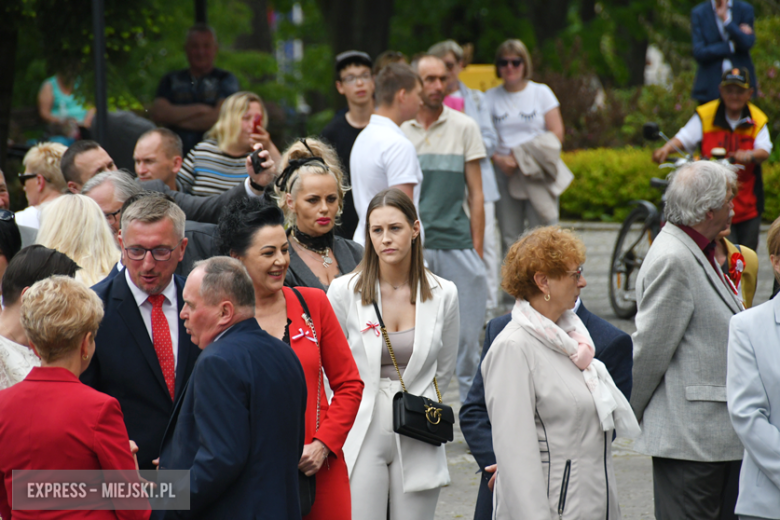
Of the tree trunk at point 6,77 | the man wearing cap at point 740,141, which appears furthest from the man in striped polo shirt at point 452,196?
the tree trunk at point 6,77

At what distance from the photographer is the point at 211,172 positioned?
22.2 ft

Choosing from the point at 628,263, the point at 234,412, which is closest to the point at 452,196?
the point at 628,263

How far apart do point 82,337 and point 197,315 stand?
0.39 m

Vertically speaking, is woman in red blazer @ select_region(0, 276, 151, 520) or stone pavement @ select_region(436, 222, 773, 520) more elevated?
woman in red blazer @ select_region(0, 276, 151, 520)

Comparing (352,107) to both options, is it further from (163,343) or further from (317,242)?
(163,343)

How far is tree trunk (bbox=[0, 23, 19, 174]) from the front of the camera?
7840 mm

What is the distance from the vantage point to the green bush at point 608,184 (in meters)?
15.3

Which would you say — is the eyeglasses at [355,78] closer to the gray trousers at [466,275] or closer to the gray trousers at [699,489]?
the gray trousers at [466,275]

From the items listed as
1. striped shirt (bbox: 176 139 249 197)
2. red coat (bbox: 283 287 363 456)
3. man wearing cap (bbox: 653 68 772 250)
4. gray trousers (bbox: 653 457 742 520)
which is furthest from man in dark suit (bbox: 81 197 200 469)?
man wearing cap (bbox: 653 68 772 250)

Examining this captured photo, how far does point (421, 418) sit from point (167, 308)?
4.08 ft

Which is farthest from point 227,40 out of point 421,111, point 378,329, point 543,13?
point 378,329

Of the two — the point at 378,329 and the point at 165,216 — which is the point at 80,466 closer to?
the point at 165,216

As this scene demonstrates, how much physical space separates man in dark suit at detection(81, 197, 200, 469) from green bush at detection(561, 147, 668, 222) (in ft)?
40.3

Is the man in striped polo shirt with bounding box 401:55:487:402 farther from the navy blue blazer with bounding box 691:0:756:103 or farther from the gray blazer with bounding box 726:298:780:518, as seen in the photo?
the navy blue blazer with bounding box 691:0:756:103
